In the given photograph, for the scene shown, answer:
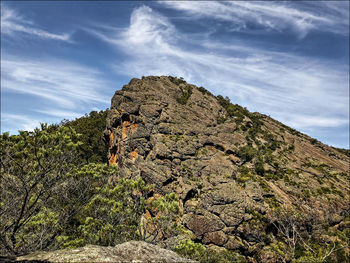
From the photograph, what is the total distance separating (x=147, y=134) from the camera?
131 feet

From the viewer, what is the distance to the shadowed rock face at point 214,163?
30.8 m

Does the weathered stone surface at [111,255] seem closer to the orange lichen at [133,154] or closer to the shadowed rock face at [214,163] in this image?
the shadowed rock face at [214,163]

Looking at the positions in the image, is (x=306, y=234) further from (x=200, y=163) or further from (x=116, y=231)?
(x=116, y=231)

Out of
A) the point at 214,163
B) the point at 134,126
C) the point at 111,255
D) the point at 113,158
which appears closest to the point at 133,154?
the point at 134,126

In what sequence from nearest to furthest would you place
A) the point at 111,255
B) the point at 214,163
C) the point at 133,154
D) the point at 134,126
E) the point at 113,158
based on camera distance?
the point at 111,255 → the point at 133,154 → the point at 214,163 → the point at 134,126 → the point at 113,158

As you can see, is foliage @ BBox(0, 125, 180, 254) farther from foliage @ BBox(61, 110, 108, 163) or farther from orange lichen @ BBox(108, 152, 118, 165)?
foliage @ BBox(61, 110, 108, 163)

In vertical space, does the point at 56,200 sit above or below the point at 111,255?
below

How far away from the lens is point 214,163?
38.9 metres

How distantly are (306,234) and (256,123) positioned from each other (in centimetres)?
3174

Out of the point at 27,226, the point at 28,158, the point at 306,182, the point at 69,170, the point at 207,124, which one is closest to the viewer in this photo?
the point at 28,158

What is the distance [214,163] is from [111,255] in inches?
1298

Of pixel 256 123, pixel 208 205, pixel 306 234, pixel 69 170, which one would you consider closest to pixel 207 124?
pixel 256 123

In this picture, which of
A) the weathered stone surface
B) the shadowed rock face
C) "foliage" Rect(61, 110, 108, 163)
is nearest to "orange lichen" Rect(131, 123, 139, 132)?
the shadowed rock face

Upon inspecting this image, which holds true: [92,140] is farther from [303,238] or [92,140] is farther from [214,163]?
[303,238]
